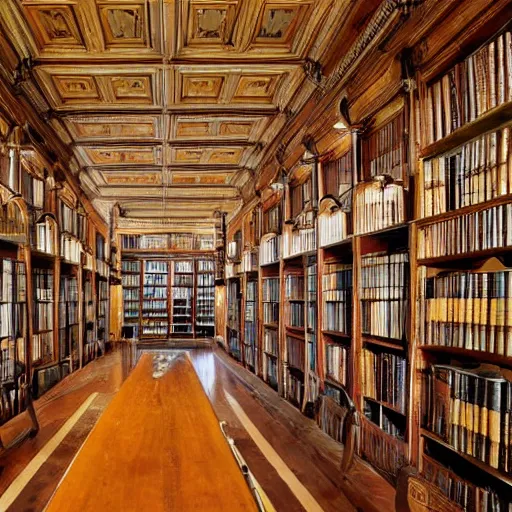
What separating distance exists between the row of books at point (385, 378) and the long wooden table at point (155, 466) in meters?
1.25

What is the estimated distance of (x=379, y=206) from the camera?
10.5 ft

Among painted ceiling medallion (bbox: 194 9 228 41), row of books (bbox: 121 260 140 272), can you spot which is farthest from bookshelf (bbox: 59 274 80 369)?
row of books (bbox: 121 260 140 272)

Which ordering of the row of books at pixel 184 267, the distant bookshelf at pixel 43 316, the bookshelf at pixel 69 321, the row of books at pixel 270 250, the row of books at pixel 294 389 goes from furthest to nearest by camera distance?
1. the row of books at pixel 184 267
2. the bookshelf at pixel 69 321
3. the row of books at pixel 270 250
4. the distant bookshelf at pixel 43 316
5. the row of books at pixel 294 389

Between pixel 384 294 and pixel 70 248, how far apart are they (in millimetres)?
5318

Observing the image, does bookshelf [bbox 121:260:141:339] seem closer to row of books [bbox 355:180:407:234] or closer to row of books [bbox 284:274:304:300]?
row of books [bbox 284:274:304:300]

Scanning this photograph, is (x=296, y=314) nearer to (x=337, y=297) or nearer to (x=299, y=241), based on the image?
(x=299, y=241)

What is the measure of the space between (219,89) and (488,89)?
320 centimetres

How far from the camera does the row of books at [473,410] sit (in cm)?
207

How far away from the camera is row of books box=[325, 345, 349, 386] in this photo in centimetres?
390

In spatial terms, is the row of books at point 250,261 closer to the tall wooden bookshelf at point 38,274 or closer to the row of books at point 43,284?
the tall wooden bookshelf at point 38,274

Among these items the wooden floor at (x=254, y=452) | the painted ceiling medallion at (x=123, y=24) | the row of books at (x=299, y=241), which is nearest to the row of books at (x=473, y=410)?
the wooden floor at (x=254, y=452)

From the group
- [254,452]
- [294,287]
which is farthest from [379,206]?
[294,287]

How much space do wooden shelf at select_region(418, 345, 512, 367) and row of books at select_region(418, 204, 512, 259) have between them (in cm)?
47

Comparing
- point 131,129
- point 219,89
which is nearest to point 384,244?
point 219,89
